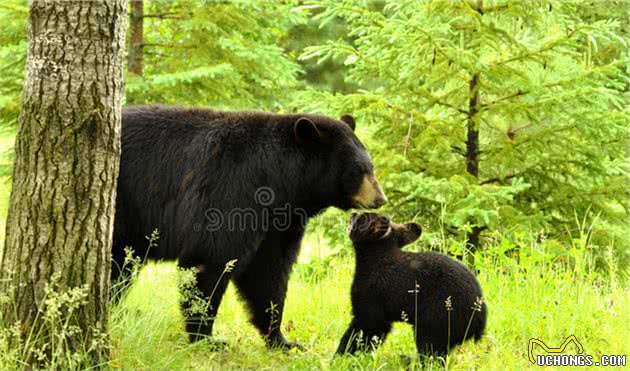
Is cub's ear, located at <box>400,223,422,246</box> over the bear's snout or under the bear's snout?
under

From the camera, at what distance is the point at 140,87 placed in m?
10.1

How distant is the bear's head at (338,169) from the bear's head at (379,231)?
1.01 ft

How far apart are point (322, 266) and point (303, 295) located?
3.87ft

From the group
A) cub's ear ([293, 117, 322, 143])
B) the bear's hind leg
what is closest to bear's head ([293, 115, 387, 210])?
cub's ear ([293, 117, 322, 143])

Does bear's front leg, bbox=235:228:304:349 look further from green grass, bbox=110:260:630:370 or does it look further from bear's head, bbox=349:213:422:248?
bear's head, bbox=349:213:422:248

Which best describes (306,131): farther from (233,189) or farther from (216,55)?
(216,55)

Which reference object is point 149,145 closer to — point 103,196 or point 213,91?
point 103,196

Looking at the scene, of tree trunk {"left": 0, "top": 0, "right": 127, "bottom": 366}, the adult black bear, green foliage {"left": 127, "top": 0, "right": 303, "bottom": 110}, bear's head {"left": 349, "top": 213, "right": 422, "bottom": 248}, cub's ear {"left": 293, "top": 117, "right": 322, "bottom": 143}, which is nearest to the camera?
tree trunk {"left": 0, "top": 0, "right": 127, "bottom": 366}

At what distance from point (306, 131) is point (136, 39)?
685 cm

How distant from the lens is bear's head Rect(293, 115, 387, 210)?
Answer: 5004 millimetres

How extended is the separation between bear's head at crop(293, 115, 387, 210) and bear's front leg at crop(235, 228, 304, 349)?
41cm

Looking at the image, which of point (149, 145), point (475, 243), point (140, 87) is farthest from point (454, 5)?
point (140, 87)

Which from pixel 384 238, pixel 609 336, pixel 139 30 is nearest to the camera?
pixel 384 238

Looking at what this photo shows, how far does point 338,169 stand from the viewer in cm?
502
